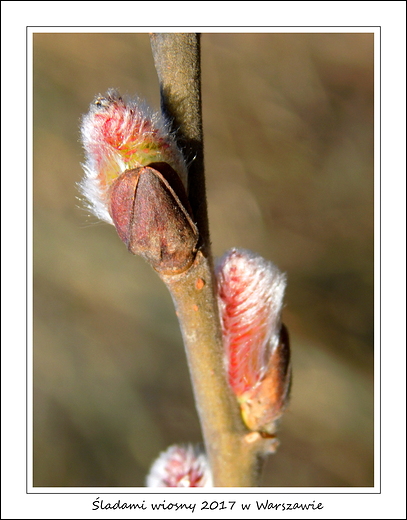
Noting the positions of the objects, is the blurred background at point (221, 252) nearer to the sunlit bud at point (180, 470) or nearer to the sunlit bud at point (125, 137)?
the sunlit bud at point (180, 470)

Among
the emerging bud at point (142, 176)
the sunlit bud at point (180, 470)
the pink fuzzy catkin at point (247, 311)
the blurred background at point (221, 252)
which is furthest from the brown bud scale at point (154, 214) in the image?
the blurred background at point (221, 252)

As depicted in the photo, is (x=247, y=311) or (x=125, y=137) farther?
(x=247, y=311)

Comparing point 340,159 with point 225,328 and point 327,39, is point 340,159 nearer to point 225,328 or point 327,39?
point 327,39

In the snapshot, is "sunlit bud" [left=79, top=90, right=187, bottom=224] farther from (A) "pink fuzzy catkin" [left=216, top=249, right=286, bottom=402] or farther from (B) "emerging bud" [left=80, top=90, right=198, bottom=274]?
(A) "pink fuzzy catkin" [left=216, top=249, right=286, bottom=402]

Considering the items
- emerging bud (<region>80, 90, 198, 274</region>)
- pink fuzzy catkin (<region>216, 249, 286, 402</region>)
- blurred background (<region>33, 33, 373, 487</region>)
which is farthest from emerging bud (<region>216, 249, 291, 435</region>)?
blurred background (<region>33, 33, 373, 487</region>)

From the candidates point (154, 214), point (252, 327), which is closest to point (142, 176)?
point (154, 214)

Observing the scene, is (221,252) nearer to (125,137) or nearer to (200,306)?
(200,306)
